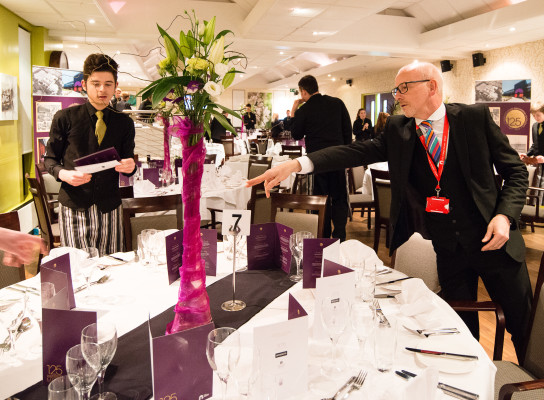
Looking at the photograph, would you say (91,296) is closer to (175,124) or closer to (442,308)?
(175,124)

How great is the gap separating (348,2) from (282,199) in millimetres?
4921

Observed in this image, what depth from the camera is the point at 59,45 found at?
8.48 meters

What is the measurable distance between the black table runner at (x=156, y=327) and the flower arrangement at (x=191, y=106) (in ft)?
0.42

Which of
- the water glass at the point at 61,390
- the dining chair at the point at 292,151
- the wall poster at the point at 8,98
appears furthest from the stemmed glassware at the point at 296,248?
the dining chair at the point at 292,151

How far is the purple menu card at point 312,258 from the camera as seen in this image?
1.78 meters

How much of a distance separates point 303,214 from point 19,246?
75.8 inches

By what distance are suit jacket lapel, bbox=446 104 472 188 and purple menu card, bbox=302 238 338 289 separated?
27.9 inches

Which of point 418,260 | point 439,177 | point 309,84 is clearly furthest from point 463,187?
point 309,84

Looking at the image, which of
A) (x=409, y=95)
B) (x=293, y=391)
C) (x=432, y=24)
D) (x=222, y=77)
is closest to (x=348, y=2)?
(x=432, y=24)

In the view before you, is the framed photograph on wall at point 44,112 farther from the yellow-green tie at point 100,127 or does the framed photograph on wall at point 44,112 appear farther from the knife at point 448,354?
the knife at point 448,354

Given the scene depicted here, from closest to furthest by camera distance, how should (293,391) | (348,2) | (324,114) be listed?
(293,391) → (324,114) → (348,2)

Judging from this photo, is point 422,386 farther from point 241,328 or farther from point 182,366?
point 241,328

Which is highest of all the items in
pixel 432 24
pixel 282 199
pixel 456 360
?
pixel 432 24

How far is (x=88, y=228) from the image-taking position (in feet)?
8.77
